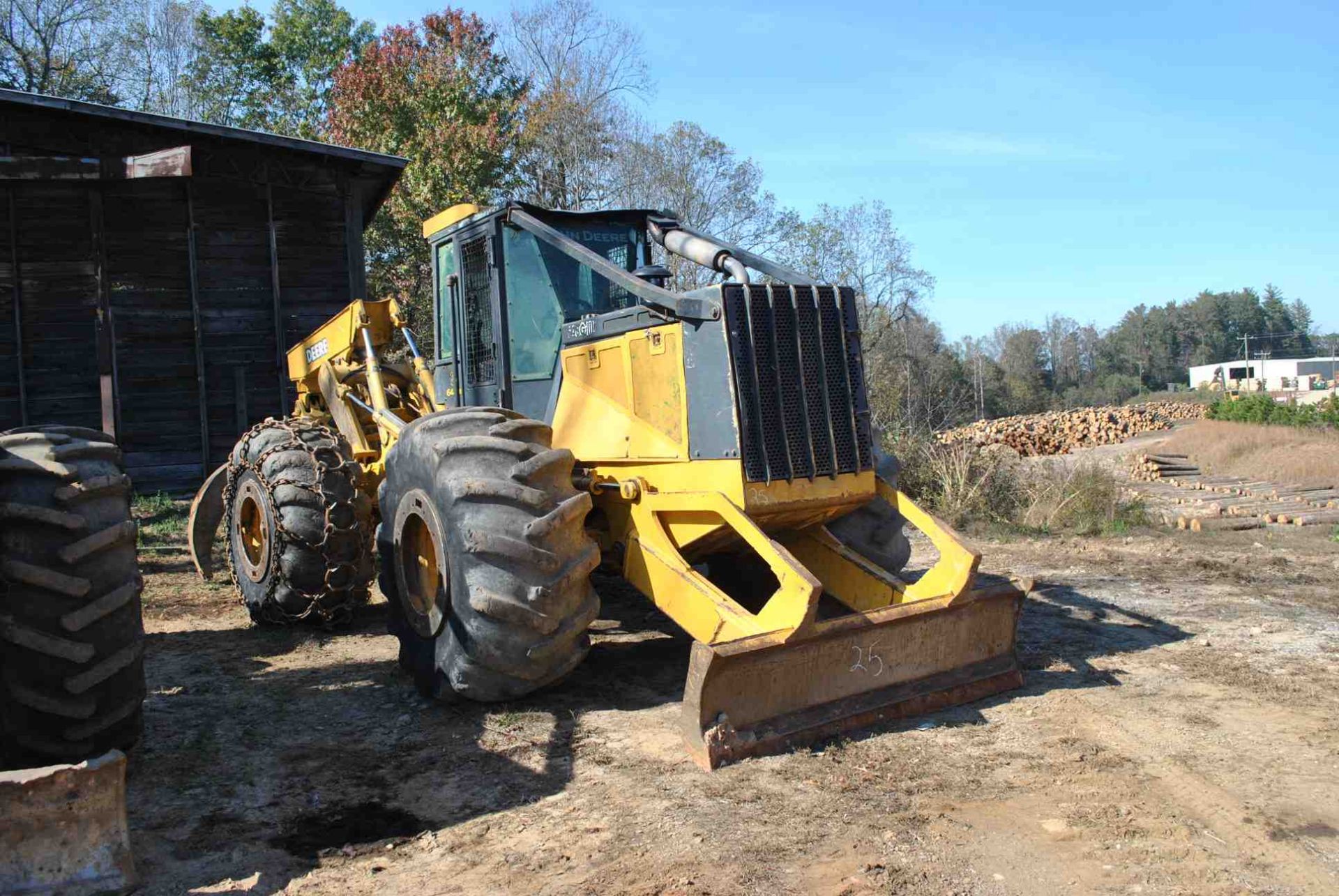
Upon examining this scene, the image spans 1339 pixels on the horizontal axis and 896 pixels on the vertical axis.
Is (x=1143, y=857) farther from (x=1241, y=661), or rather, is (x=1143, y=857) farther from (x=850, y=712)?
(x=1241, y=661)

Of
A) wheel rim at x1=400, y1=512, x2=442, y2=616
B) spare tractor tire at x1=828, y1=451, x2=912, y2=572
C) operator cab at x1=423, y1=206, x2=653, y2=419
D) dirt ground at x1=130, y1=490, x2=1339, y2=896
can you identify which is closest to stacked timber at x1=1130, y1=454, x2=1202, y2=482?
dirt ground at x1=130, y1=490, x2=1339, y2=896

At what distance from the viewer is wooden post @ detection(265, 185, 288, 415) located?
14.1 metres

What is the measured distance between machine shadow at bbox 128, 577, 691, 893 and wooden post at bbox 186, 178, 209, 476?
296 inches

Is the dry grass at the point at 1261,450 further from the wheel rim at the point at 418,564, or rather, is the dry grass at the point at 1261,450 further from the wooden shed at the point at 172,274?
the wooden shed at the point at 172,274

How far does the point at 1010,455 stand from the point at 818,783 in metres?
10.2

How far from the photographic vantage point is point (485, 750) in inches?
187

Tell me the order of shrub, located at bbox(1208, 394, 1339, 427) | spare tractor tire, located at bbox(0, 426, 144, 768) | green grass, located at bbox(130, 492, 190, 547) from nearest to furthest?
spare tractor tire, located at bbox(0, 426, 144, 768) → green grass, located at bbox(130, 492, 190, 547) → shrub, located at bbox(1208, 394, 1339, 427)

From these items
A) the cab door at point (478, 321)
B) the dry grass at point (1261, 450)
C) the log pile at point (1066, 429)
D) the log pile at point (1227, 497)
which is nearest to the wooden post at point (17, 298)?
the cab door at point (478, 321)

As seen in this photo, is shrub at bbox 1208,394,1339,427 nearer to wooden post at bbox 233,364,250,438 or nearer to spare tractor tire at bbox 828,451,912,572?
spare tractor tire at bbox 828,451,912,572

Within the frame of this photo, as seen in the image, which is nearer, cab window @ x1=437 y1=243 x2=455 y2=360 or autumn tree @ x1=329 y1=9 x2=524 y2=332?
cab window @ x1=437 y1=243 x2=455 y2=360

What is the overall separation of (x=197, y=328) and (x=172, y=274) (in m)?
0.77

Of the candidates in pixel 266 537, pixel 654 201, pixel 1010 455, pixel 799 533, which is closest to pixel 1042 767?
pixel 799 533

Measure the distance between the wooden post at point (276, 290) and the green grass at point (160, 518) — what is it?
1.93m

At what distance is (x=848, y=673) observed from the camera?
4.89 m
